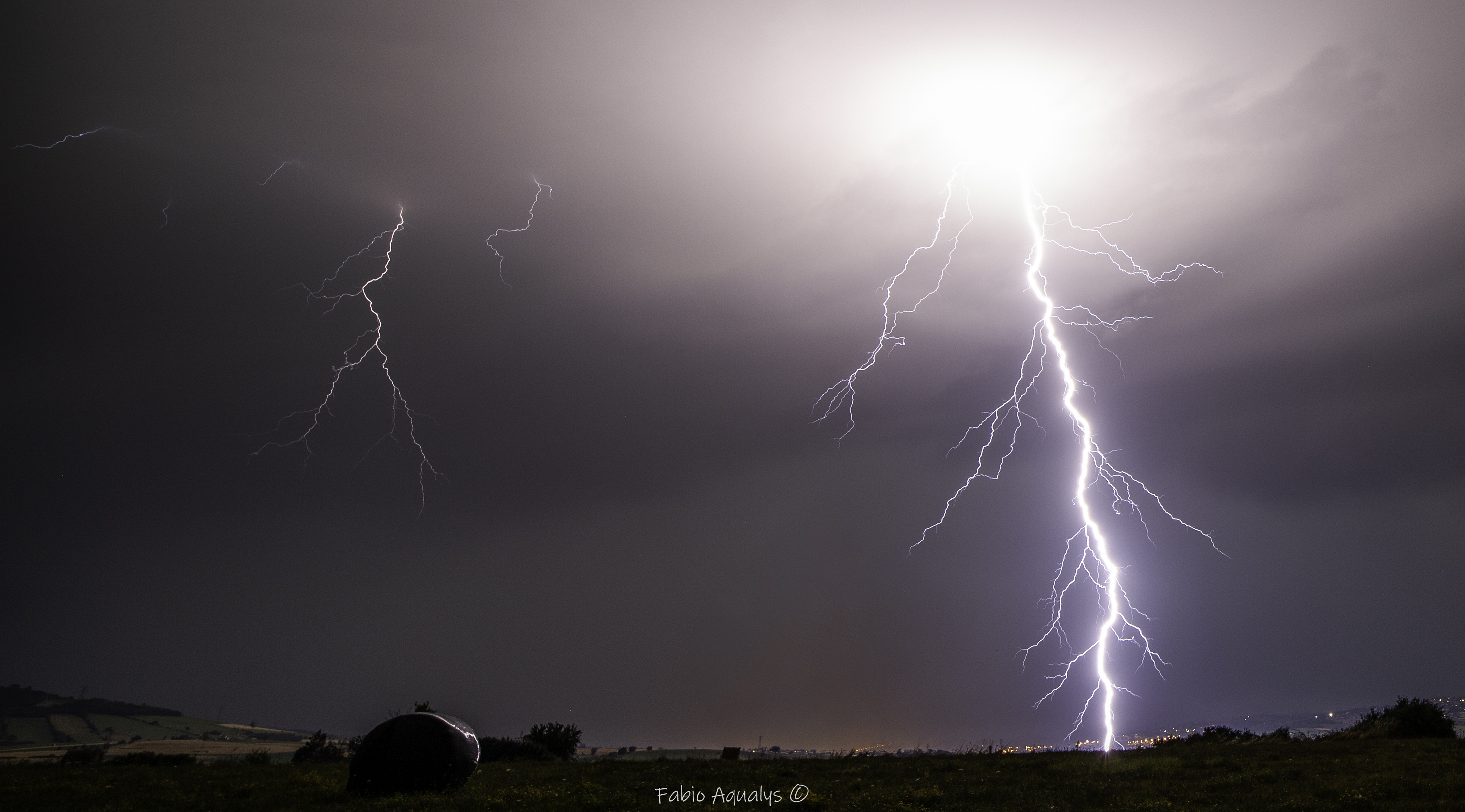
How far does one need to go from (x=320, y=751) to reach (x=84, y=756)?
37.7 feet

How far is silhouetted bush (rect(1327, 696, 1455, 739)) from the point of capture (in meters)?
21.5

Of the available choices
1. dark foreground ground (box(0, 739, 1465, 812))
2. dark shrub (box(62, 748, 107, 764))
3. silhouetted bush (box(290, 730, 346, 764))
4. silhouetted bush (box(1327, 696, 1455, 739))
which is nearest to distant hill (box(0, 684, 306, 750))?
silhouetted bush (box(290, 730, 346, 764))

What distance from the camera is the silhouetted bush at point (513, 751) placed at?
26.9 m

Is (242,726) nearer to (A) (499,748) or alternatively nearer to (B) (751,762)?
(A) (499,748)

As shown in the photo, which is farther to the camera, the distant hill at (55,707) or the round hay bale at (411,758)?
the distant hill at (55,707)

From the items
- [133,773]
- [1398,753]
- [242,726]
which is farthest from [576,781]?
[242,726]

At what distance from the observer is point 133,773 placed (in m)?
17.2

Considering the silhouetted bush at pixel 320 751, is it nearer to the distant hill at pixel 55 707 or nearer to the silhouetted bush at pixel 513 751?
the silhouetted bush at pixel 513 751

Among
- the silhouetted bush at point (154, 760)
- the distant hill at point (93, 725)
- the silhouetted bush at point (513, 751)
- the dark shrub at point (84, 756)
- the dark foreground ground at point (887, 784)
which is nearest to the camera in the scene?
the dark foreground ground at point (887, 784)

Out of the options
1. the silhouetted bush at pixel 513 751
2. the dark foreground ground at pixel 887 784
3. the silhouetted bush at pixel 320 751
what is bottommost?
the silhouetted bush at pixel 320 751

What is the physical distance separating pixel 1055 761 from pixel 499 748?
65.9 ft

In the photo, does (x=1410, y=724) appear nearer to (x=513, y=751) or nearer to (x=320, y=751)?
(x=513, y=751)

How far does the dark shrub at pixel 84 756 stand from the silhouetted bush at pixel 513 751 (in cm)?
1113

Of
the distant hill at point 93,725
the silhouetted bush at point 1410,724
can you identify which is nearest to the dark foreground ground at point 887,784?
the silhouetted bush at point 1410,724
